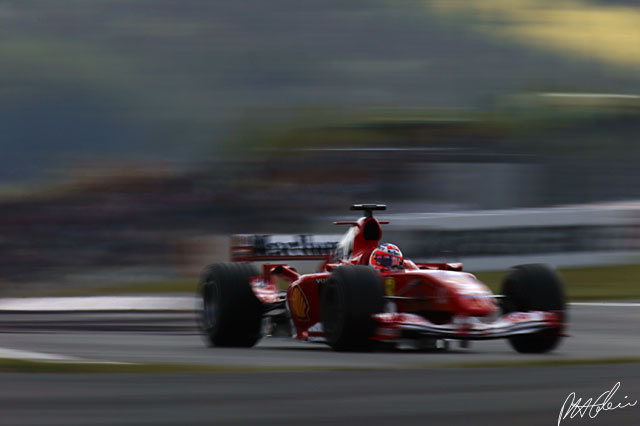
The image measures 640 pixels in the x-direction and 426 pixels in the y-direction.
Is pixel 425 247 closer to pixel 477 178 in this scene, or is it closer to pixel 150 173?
pixel 477 178

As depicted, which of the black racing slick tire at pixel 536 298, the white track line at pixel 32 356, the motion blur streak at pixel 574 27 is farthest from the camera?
the motion blur streak at pixel 574 27

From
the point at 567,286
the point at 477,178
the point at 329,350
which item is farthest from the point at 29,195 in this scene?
the point at 329,350

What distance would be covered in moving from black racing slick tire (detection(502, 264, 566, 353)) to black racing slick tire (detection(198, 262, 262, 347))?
9.15 ft

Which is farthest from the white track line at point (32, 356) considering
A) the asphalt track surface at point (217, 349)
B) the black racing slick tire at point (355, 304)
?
the black racing slick tire at point (355, 304)

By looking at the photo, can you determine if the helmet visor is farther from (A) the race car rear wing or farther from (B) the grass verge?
(B) the grass verge

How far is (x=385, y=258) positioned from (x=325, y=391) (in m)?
4.74

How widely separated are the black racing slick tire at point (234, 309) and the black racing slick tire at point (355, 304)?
187cm

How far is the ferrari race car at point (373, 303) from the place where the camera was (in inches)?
409

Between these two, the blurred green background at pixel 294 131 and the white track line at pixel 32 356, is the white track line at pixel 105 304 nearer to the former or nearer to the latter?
the blurred green background at pixel 294 131

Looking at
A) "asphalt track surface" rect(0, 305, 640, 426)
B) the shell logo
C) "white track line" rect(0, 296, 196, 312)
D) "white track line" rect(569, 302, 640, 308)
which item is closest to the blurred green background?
"white track line" rect(0, 296, 196, 312)

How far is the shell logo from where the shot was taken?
11750mm

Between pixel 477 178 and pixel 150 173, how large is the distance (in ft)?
96.4

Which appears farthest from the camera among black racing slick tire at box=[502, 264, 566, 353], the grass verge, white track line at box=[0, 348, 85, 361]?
the grass verge

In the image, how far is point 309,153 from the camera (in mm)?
73750
